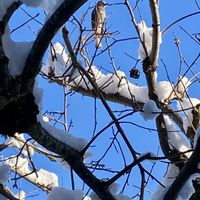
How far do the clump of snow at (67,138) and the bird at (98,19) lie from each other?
119 cm

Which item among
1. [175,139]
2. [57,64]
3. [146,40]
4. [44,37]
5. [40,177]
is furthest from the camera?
[40,177]

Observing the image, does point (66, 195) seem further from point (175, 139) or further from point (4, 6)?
point (175, 139)

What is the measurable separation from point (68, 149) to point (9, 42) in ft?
1.82

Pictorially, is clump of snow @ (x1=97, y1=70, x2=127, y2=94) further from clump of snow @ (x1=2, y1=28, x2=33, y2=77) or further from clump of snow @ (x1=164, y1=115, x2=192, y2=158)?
clump of snow @ (x1=2, y1=28, x2=33, y2=77)

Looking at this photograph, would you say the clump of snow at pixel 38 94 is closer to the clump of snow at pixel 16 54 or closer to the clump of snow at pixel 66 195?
the clump of snow at pixel 16 54

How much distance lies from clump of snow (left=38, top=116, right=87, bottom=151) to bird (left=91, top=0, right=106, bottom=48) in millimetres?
1188

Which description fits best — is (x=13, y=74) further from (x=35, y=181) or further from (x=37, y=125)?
(x=35, y=181)

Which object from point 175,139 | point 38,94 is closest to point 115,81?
point 175,139

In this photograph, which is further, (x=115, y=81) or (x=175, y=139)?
(x=115, y=81)

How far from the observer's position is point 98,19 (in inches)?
129

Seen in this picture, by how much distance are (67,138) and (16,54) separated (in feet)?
1.64

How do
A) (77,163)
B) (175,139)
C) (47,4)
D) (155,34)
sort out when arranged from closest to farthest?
(47,4) → (77,163) → (155,34) → (175,139)

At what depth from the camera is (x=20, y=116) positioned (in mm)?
1810

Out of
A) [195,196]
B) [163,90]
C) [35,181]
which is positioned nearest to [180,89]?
[163,90]
